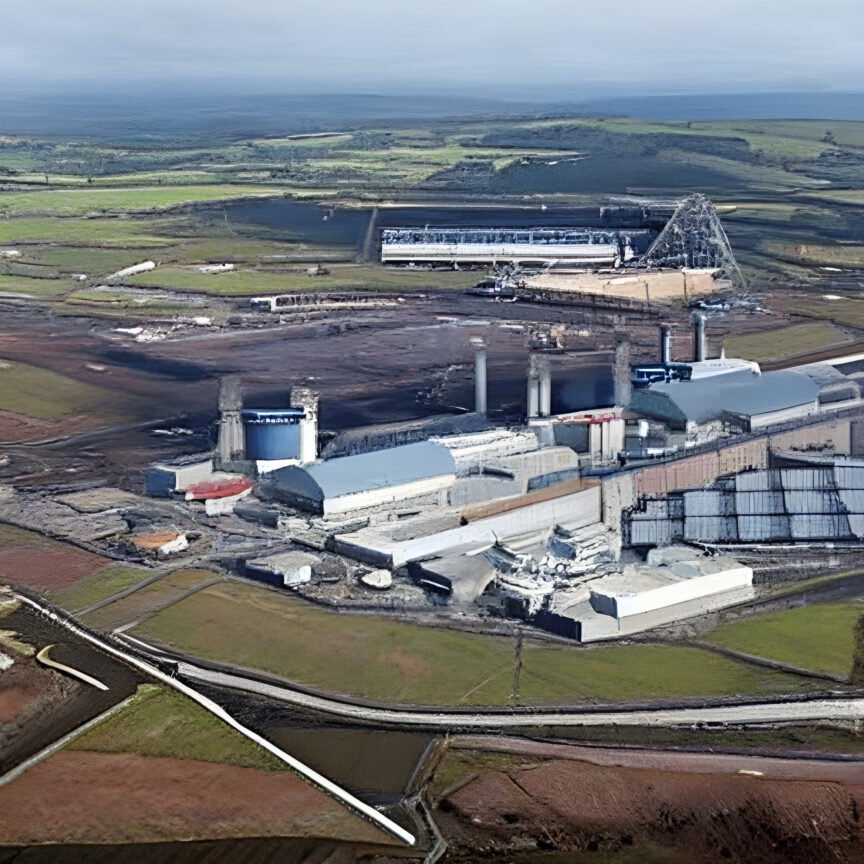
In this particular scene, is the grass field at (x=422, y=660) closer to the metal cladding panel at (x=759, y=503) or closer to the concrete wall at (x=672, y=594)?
the concrete wall at (x=672, y=594)

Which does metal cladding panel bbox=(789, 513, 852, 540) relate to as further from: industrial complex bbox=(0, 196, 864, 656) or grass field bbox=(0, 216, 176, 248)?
grass field bbox=(0, 216, 176, 248)

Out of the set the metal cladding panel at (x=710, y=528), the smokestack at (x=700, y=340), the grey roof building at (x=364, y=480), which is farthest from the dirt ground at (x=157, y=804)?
the smokestack at (x=700, y=340)

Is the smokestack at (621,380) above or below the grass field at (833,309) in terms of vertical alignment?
above

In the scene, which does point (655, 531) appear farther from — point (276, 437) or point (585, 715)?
point (585, 715)

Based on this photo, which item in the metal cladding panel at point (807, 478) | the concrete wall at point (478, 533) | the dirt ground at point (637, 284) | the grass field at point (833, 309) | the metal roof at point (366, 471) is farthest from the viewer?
the dirt ground at point (637, 284)

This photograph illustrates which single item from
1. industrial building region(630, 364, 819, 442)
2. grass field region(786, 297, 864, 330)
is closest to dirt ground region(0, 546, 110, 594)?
industrial building region(630, 364, 819, 442)

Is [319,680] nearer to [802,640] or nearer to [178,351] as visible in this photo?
[802,640]
